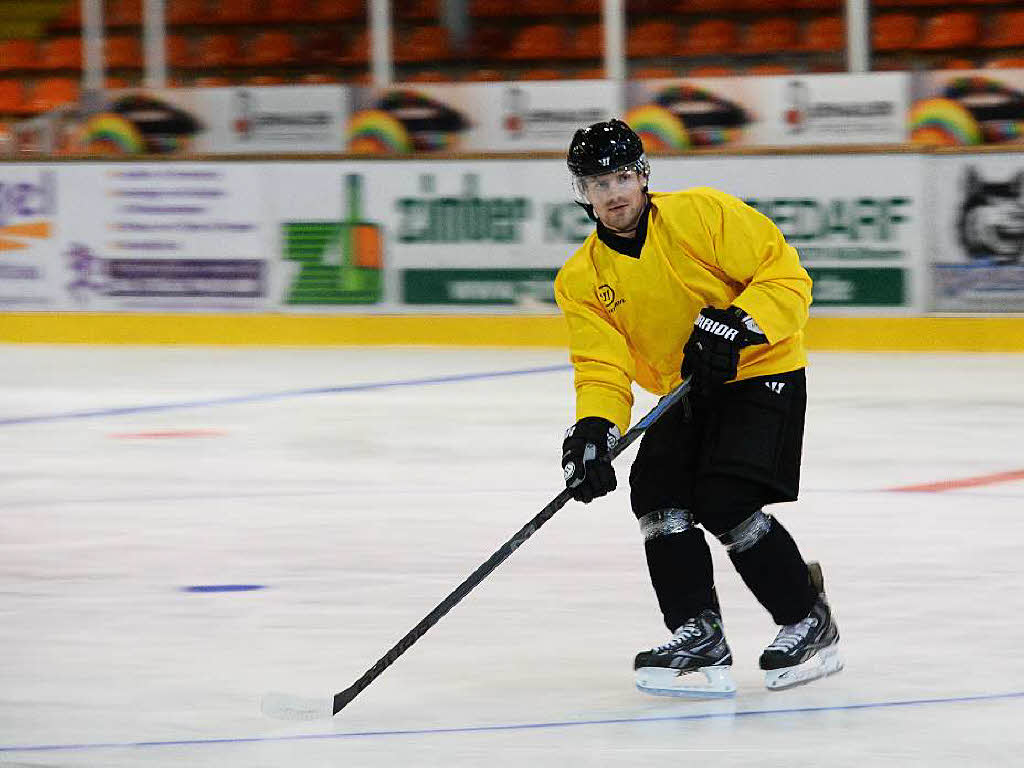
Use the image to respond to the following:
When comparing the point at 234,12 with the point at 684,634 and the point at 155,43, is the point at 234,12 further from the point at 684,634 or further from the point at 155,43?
the point at 684,634

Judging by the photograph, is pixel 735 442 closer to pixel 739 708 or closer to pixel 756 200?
pixel 739 708

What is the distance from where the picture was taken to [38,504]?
595cm

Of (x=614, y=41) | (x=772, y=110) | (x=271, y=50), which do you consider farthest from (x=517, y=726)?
(x=271, y=50)

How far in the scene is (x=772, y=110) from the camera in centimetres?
1077

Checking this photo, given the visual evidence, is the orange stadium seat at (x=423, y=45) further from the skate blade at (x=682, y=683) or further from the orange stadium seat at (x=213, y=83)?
the skate blade at (x=682, y=683)

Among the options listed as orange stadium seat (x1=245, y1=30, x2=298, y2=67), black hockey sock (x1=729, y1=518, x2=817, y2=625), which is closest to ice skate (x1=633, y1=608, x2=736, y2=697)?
black hockey sock (x1=729, y1=518, x2=817, y2=625)

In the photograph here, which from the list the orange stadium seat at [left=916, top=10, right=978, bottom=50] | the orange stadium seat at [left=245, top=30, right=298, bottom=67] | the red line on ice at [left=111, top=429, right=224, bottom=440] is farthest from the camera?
the orange stadium seat at [left=245, top=30, right=298, bottom=67]

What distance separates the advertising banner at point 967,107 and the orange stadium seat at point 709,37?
2.04 meters

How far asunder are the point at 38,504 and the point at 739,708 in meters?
3.13

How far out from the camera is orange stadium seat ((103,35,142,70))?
571 inches

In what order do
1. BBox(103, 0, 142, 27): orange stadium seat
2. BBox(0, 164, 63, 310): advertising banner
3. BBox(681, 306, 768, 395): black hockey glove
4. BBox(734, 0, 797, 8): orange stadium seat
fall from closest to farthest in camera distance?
1. BBox(681, 306, 768, 395): black hockey glove
2. BBox(0, 164, 63, 310): advertising banner
3. BBox(734, 0, 797, 8): orange stadium seat
4. BBox(103, 0, 142, 27): orange stadium seat

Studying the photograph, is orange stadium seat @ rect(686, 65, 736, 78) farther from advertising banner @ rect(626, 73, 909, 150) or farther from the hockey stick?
the hockey stick

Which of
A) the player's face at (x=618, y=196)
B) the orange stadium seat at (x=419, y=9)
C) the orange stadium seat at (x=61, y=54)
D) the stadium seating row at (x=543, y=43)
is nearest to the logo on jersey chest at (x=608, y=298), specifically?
the player's face at (x=618, y=196)

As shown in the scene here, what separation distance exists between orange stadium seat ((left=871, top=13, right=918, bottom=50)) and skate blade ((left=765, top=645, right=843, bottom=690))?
10.1m
